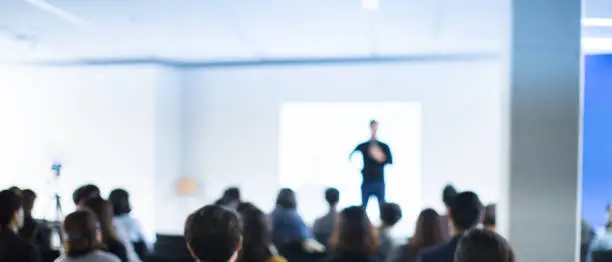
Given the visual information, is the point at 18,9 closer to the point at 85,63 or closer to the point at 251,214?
the point at 85,63

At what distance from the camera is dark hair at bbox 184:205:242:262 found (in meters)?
1.80

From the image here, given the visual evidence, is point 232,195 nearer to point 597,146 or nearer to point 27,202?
point 27,202

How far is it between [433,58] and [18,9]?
5472mm

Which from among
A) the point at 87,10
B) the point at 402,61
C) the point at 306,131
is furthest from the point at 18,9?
the point at 402,61

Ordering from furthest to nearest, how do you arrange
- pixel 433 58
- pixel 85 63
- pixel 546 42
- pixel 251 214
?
pixel 85 63, pixel 433 58, pixel 546 42, pixel 251 214

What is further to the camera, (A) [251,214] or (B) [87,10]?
(B) [87,10]

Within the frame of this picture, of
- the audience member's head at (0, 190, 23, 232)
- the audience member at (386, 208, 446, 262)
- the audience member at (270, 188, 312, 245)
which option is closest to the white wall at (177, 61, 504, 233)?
the audience member at (270, 188, 312, 245)

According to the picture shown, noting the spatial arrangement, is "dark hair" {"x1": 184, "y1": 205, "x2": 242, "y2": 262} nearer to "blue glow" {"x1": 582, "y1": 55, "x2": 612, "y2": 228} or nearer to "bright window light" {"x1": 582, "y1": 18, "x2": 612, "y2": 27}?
"bright window light" {"x1": 582, "y1": 18, "x2": 612, "y2": 27}

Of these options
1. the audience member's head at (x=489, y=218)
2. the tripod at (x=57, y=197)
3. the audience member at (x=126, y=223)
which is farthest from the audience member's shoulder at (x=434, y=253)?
the tripod at (x=57, y=197)

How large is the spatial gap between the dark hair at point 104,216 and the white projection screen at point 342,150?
18.7 ft

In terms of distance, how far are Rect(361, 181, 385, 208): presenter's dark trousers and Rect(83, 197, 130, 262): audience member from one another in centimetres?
391

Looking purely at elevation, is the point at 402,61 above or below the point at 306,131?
above

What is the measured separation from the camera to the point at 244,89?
958cm

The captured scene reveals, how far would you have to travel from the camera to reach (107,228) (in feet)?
11.2
